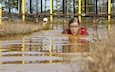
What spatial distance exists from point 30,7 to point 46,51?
27.6 m

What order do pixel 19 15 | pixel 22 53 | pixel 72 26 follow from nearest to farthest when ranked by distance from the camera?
pixel 22 53 → pixel 72 26 → pixel 19 15

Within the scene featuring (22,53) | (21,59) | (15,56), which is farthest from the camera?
(22,53)

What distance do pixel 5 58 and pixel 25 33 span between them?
8663 millimetres

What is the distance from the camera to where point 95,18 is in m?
36.8

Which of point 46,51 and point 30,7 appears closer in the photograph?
point 46,51

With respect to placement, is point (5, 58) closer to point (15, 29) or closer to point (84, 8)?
point (15, 29)

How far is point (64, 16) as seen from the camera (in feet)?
119

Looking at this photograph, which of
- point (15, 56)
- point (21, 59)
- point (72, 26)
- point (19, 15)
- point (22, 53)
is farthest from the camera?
point (19, 15)

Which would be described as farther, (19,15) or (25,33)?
(19,15)

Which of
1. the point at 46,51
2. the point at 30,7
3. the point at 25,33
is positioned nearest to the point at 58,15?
the point at 30,7

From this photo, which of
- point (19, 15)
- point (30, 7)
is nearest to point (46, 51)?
point (19, 15)

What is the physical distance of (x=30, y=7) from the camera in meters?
37.3

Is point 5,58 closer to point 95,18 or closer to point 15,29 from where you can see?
point 15,29

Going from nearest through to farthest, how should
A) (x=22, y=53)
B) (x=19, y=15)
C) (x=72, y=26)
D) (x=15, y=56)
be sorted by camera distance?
1. (x=15, y=56)
2. (x=22, y=53)
3. (x=72, y=26)
4. (x=19, y=15)
